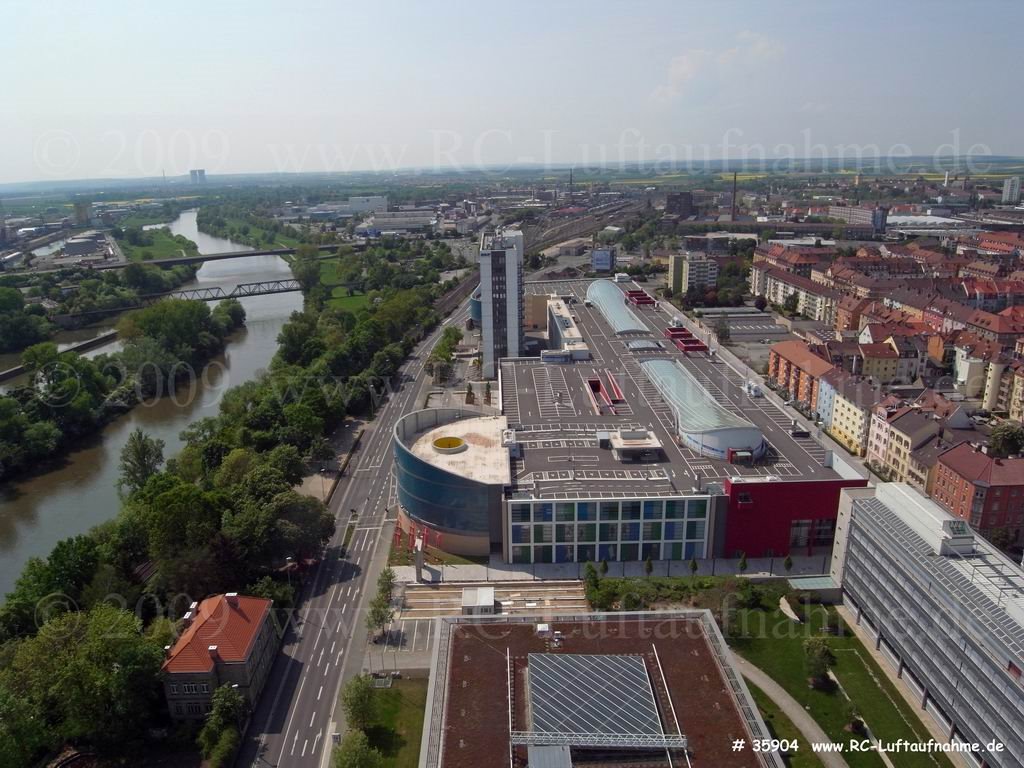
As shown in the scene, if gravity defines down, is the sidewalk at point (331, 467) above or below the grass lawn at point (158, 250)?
below

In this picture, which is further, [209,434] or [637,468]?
A: [209,434]

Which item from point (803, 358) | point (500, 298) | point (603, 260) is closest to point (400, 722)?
point (500, 298)

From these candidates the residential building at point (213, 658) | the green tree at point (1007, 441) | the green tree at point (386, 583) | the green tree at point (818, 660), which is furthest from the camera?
the green tree at point (1007, 441)

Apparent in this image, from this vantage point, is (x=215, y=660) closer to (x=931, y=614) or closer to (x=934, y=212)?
(x=931, y=614)

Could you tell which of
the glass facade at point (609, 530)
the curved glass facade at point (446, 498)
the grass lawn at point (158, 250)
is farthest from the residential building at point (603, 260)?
the glass facade at point (609, 530)

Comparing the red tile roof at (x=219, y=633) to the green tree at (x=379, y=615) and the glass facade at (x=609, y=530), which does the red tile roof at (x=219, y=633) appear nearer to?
the green tree at (x=379, y=615)

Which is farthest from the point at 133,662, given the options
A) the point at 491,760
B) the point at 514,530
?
the point at 514,530

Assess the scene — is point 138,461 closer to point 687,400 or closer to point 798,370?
point 687,400
